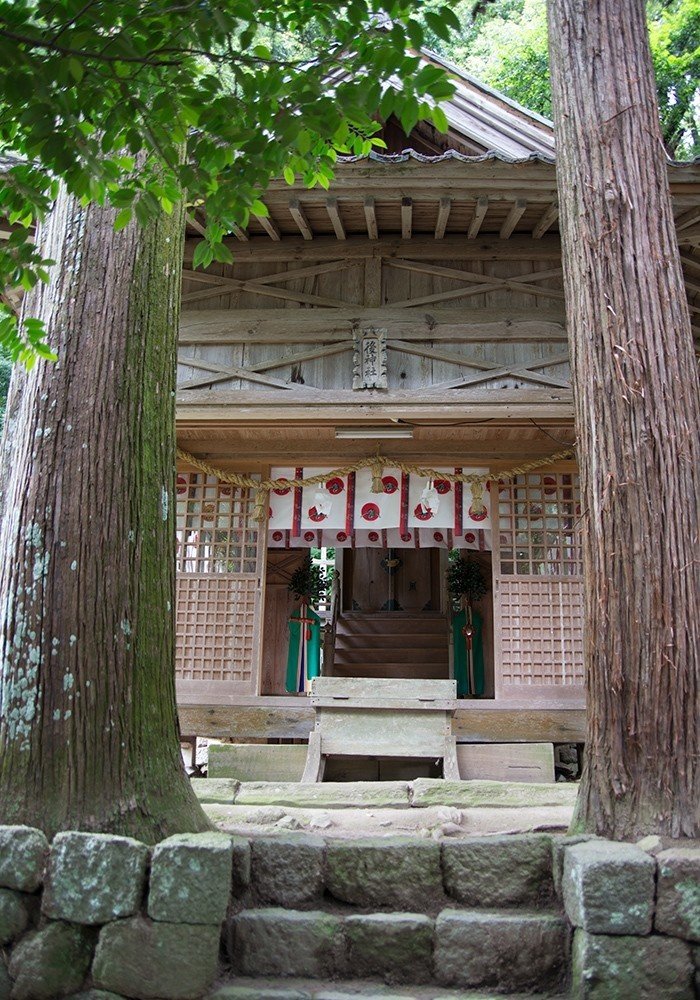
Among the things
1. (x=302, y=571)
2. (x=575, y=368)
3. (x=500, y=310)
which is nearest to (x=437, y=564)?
(x=302, y=571)

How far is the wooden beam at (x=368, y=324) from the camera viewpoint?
754 cm

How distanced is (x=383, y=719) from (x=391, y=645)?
622 cm

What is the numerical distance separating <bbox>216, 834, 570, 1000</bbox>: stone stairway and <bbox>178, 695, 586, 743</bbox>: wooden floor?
15.8 ft

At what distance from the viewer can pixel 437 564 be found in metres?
15.3

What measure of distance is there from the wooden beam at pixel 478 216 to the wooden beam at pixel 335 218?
1261mm

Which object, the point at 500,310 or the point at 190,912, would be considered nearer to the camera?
the point at 190,912

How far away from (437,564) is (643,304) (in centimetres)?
1181

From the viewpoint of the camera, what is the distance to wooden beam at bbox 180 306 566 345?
754 centimetres

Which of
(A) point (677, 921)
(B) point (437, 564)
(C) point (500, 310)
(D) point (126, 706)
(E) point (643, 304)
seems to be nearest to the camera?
(A) point (677, 921)

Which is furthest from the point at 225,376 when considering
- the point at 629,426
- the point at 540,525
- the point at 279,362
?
the point at 629,426

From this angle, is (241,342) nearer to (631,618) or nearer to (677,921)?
A: (631,618)

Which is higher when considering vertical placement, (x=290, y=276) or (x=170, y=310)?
(x=290, y=276)

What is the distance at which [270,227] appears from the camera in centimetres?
743

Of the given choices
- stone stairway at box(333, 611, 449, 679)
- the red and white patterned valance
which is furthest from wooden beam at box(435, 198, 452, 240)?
stone stairway at box(333, 611, 449, 679)
